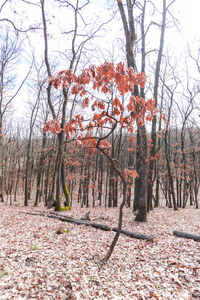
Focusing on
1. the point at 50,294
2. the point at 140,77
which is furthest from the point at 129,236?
the point at 140,77

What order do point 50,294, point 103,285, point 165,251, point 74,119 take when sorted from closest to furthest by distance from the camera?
point 50,294, point 103,285, point 74,119, point 165,251

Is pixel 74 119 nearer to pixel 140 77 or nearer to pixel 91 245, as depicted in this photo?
pixel 140 77

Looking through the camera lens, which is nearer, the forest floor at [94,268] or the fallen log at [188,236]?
the forest floor at [94,268]

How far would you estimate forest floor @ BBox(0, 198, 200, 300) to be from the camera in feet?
10.5

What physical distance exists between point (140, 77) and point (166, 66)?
55.3ft

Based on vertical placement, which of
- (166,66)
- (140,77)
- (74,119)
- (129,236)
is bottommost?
(129,236)

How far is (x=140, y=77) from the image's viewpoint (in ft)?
10.2

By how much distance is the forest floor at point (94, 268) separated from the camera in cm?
320

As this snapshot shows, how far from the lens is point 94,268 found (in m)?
3.94

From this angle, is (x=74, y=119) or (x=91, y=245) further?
(x=91, y=245)

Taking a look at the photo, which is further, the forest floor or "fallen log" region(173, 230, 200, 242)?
"fallen log" region(173, 230, 200, 242)

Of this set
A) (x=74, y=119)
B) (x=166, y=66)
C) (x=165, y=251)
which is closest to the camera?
(x=74, y=119)

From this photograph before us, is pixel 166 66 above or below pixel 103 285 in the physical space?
above

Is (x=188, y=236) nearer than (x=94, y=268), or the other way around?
(x=94, y=268)
